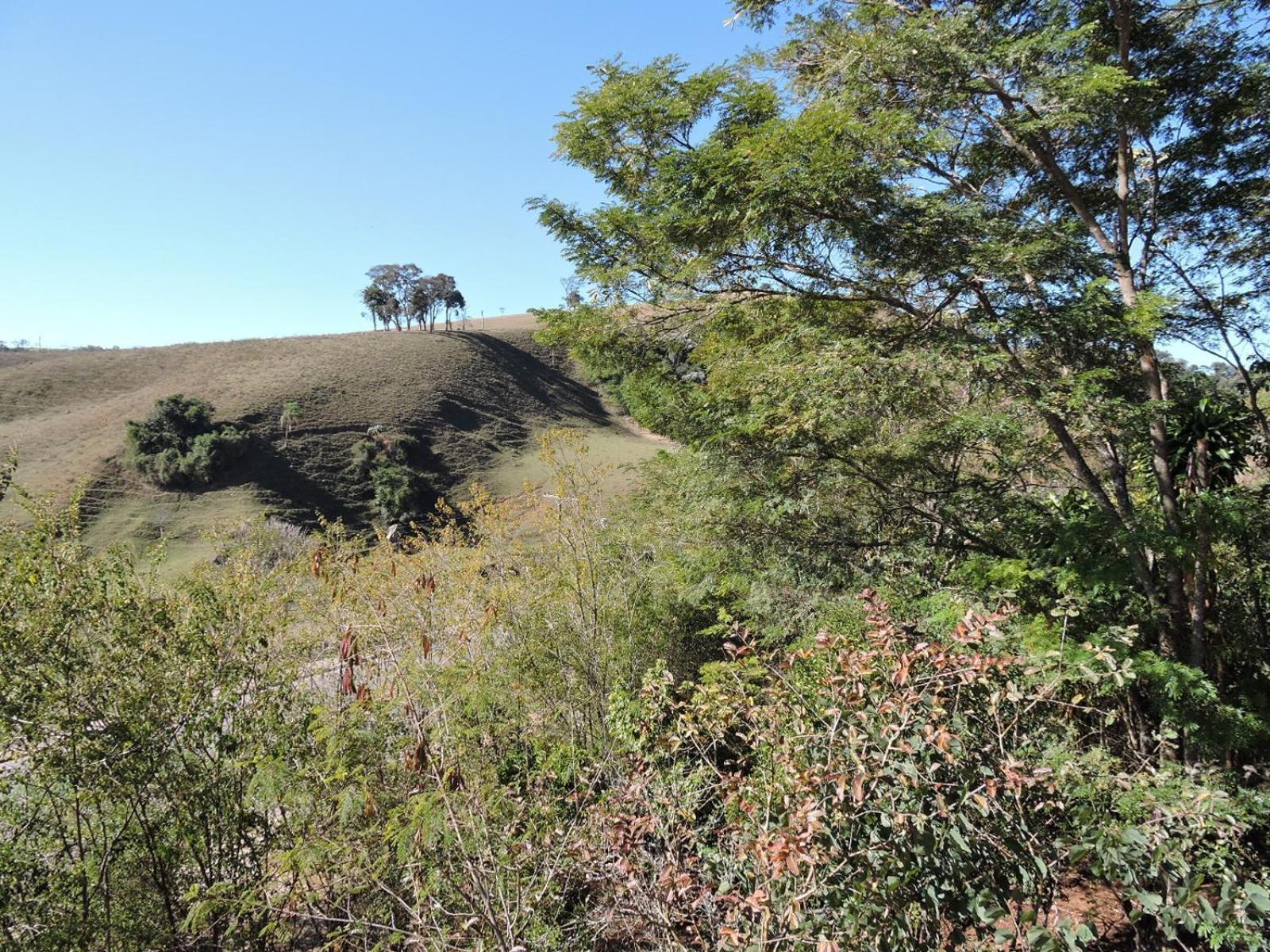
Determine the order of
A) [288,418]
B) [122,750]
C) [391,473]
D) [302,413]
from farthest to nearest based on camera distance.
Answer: [302,413] → [288,418] → [391,473] → [122,750]

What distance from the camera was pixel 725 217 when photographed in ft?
17.9

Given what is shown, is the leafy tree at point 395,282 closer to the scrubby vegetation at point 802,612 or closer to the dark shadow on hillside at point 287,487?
the dark shadow on hillside at point 287,487

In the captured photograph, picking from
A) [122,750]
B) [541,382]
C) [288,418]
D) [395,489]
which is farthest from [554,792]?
[541,382]

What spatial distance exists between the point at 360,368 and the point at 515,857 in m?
51.9

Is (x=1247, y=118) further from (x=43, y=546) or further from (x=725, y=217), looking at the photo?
(x=43, y=546)

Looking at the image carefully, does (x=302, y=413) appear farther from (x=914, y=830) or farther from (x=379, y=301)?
(x=914, y=830)

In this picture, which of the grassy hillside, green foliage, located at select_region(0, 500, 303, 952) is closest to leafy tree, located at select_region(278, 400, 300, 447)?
the grassy hillside

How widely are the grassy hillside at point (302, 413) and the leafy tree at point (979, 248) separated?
2712cm

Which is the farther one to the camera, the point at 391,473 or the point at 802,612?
the point at 391,473

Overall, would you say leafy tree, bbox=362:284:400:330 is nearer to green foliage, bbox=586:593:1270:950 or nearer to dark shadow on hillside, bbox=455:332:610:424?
dark shadow on hillside, bbox=455:332:610:424

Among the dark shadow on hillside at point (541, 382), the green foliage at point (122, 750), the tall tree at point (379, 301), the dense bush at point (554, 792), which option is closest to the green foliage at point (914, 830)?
the dense bush at point (554, 792)

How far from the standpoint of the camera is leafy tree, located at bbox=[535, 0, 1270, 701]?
489 cm

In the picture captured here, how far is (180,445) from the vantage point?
35469mm

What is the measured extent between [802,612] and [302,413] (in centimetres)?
4217
